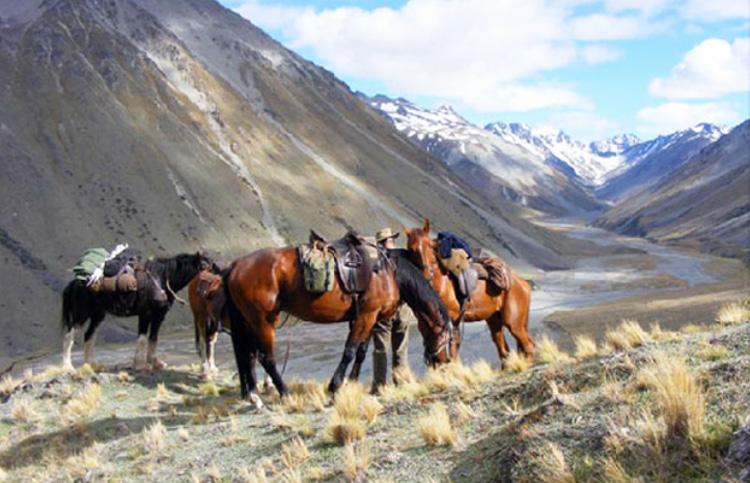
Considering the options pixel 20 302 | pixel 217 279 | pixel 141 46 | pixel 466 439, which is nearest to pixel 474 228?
pixel 141 46

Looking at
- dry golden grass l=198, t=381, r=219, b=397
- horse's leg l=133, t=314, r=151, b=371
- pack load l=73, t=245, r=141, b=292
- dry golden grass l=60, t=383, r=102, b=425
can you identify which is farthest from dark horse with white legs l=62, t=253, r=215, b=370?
dry golden grass l=198, t=381, r=219, b=397

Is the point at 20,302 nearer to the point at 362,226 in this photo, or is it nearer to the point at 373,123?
the point at 362,226

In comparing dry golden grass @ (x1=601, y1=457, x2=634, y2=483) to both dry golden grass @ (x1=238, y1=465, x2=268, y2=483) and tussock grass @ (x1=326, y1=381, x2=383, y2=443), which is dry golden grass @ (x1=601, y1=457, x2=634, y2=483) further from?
dry golden grass @ (x1=238, y1=465, x2=268, y2=483)

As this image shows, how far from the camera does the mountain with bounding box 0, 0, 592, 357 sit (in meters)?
44.8

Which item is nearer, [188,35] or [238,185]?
[238,185]

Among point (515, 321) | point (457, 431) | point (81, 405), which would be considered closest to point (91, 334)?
point (81, 405)

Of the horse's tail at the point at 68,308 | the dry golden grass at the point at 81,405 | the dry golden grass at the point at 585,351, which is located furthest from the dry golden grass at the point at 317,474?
the horse's tail at the point at 68,308

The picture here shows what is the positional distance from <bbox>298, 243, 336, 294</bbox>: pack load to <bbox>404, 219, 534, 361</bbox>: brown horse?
1.20 m

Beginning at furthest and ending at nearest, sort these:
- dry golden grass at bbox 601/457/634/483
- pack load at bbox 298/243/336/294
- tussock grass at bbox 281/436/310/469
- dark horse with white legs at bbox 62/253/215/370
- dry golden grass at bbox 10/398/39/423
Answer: dark horse with white legs at bbox 62/253/215/370 → dry golden grass at bbox 10/398/39/423 → pack load at bbox 298/243/336/294 → tussock grass at bbox 281/436/310/469 → dry golden grass at bbox 601/457/634/483

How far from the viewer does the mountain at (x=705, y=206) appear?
317 feet

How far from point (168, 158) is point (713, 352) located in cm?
5462

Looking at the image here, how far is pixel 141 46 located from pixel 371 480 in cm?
7651

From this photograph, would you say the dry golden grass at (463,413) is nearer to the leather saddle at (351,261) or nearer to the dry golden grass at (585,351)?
the dry golden grass at (585,351)

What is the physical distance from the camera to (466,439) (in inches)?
226
